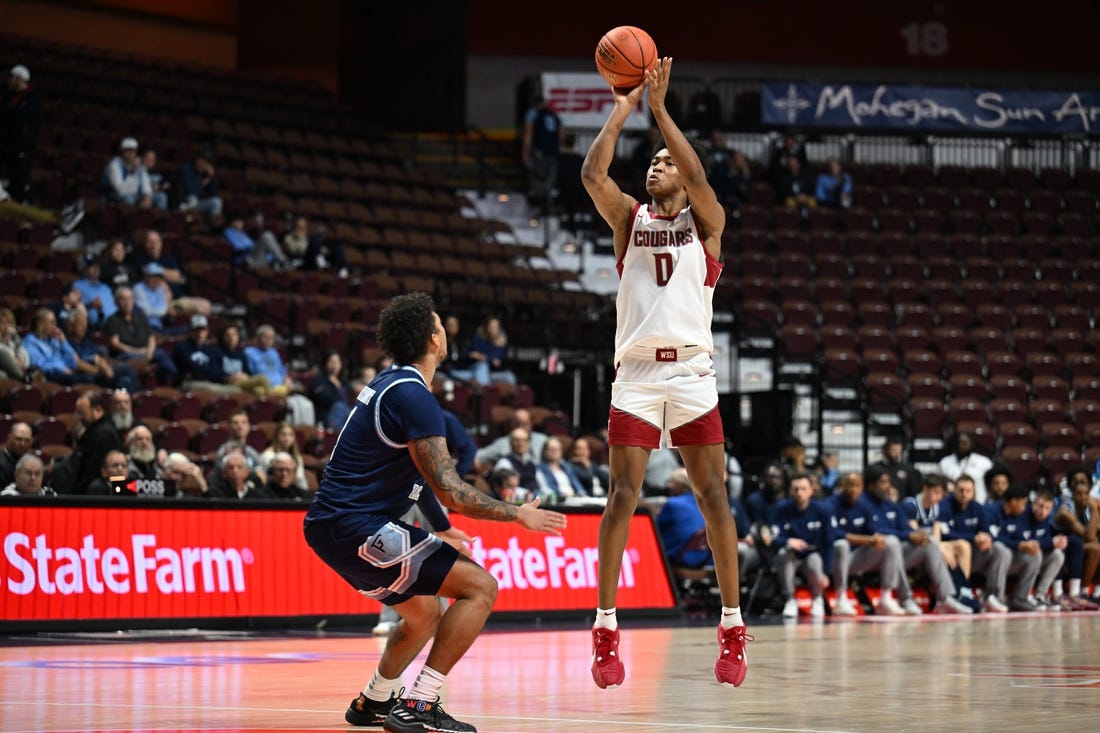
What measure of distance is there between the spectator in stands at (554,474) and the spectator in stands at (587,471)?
258 millimetres

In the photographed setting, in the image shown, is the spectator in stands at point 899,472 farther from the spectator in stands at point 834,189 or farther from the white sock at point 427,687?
the white sock at point 427,687

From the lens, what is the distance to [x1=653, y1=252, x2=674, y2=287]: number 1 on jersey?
662cm

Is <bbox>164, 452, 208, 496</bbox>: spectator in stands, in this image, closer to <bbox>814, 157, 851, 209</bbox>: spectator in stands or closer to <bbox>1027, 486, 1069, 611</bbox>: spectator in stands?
<bbox>1027, 486, 1069, 611</bbox>: spectator in stands

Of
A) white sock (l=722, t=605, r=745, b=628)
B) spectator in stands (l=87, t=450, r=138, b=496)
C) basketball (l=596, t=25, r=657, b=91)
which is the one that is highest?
basketball (l=596, t=25, r=657, b=91)

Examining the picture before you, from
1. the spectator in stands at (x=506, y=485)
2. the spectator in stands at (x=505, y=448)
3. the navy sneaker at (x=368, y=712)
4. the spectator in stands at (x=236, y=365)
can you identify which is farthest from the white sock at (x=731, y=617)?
the spectator in stands at (x=236, y=365)

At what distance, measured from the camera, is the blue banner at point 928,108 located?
26.5 meters

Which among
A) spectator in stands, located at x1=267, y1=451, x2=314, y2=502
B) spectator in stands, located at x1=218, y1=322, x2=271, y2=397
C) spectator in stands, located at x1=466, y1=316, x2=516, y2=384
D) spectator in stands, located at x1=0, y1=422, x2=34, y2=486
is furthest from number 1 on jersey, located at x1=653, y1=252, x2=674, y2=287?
spectator in stands, located at x1=466, y1=316, x2=516, y2=384

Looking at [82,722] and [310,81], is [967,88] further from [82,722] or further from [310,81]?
[82,722]

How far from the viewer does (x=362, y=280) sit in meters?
19.2

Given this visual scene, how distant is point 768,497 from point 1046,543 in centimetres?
326

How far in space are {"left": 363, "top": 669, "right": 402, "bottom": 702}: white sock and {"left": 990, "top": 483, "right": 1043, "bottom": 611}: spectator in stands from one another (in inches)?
450

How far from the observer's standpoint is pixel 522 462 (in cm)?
1492

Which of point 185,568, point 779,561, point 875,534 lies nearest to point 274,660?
point 185,568

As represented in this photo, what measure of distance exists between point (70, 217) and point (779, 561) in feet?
28.7
